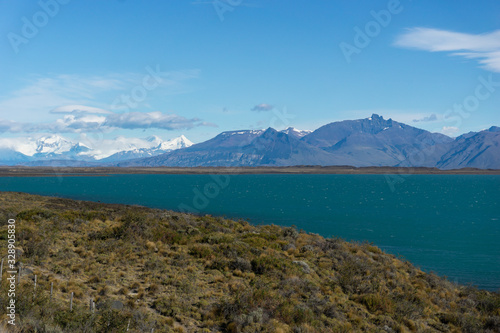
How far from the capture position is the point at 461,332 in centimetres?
1736

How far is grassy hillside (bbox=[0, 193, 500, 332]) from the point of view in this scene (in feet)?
47.3

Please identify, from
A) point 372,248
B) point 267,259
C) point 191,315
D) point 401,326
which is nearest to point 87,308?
point 191,315

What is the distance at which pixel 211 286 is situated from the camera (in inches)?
744

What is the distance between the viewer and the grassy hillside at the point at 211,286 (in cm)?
1441

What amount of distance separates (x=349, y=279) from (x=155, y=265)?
11031 millimetres

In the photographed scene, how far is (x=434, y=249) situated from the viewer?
38.8 meters

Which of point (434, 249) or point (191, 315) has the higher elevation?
point (191, 315)

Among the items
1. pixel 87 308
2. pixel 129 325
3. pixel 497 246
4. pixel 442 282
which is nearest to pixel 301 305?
pixel 129 325

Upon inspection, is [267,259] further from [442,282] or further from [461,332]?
[442,282]

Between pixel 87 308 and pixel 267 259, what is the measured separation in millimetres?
10676

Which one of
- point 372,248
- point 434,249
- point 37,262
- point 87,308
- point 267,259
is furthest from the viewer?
point 434,249

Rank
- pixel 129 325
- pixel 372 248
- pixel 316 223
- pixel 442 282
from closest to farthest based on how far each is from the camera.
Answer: pixel 129 325, pixel 442 282, pixel 372 248, pixel 316 223

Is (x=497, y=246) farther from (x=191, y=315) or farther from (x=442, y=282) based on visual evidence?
(x=191, y=315)

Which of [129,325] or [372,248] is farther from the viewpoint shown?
[372,248]
